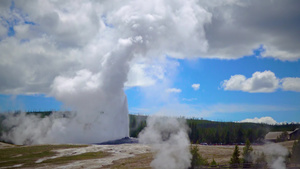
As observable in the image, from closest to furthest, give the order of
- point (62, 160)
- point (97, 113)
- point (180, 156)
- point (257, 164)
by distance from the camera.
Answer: point (180, 156) → point (257, 164) → point (62, 160) → point (97, 113)

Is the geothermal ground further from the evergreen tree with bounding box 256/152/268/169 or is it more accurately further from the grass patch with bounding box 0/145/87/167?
the evergreen tree with bounding box 256/152/268/169

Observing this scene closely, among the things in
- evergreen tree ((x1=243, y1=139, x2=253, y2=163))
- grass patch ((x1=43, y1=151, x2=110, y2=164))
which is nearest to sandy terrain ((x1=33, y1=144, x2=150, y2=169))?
grass patch ((x1=43, y1=151, x2=110, y2=164))

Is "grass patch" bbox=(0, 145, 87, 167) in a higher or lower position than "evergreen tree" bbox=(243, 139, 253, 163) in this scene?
lower

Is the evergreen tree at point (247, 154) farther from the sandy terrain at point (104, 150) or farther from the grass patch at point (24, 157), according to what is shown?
the grass patch at point (24, 157)

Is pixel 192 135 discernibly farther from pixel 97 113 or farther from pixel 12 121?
pixel 12 121

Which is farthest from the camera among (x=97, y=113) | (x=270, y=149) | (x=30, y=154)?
(x=97, y=113)

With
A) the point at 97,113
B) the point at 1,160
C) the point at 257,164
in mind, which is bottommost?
the point at 1,160

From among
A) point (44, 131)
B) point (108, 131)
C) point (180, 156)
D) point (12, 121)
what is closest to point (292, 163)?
point (180, 156)

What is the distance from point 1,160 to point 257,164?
60424 mm

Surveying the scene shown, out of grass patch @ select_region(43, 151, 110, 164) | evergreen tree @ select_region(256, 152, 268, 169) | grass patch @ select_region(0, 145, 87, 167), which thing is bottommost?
grass patch @ select_region(0, 145, 87, 167)

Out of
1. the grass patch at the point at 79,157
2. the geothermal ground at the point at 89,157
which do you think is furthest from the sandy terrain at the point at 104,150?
the grass patch at the point at 79,157

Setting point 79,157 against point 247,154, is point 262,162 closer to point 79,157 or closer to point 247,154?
point 247,154

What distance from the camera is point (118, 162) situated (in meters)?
58.4

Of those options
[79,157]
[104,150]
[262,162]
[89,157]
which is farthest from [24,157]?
[262,162]
